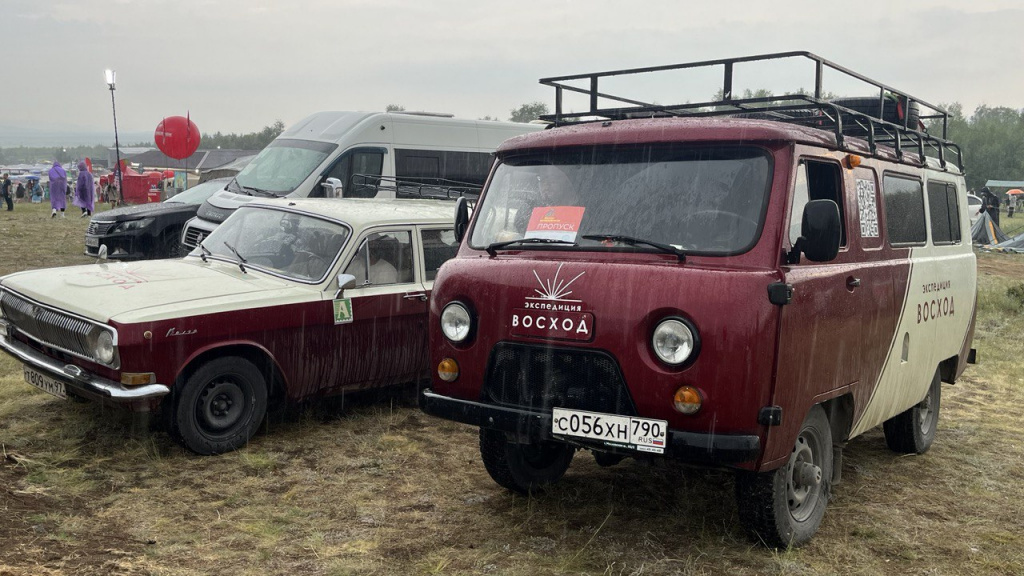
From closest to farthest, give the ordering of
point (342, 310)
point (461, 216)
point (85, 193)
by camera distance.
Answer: point (461, 216) → point (342, 310) → point (85, 193)

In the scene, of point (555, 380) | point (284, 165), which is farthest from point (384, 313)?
point (284, 165)

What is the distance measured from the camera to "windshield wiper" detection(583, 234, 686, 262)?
4.26 meters

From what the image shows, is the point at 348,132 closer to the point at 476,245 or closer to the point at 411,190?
the point at 411,190

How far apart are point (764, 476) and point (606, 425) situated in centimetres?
82

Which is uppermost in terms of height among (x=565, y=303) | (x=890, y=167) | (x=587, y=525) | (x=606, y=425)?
(x=890, y=167)

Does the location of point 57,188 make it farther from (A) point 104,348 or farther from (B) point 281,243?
(A) point 104,348

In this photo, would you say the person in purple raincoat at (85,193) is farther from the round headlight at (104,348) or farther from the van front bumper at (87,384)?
the round headlight at (104,348)

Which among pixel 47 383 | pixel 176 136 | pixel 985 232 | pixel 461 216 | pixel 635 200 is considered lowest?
pixel 985 232

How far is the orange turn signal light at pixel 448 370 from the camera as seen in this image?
15.5ft

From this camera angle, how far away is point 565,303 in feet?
14.2

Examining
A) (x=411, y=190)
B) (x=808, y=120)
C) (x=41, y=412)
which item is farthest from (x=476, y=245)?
(x=411, y=190)

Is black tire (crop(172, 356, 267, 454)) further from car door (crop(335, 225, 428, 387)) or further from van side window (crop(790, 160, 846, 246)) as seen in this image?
van side window (crop(790, 160, 846, 246))

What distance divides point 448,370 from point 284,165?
8.81 m

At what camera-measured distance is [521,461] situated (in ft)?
17.8
